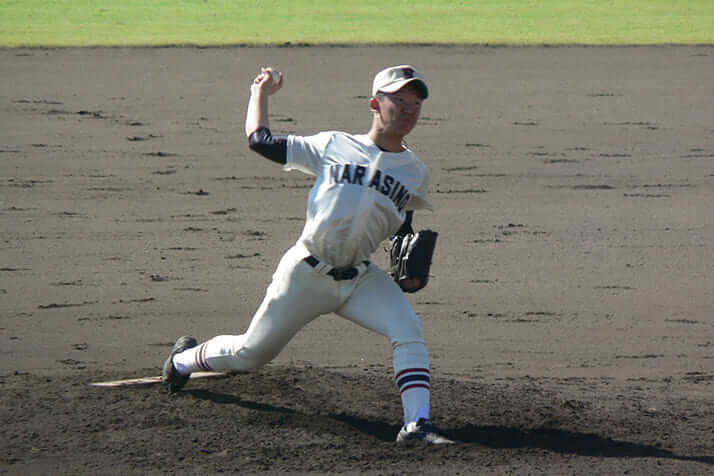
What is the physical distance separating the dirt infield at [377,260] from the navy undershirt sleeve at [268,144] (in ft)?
4.00

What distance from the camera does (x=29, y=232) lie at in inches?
336

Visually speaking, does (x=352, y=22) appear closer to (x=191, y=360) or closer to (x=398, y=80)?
(x=191, y=360)

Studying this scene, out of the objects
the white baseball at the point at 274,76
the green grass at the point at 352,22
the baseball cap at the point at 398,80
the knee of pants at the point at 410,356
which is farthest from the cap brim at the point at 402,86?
the green grass at the point at 352,22

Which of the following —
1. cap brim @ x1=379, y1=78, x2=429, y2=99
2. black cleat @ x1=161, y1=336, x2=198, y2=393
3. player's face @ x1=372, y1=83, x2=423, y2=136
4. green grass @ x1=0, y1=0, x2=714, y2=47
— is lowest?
black cleat @ x1=161, y1=336, x2=198, y2=393

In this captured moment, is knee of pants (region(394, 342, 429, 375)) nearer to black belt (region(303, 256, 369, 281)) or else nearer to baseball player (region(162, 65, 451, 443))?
baseball player (region(162, 65, 451, 443))

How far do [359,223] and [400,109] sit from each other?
1.59ft

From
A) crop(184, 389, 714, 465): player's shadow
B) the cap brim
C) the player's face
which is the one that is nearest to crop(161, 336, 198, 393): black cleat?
crop(184, 389, 714, 465): player's shadow

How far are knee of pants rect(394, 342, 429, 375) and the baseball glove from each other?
26cm

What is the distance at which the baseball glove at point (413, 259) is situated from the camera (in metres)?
4.68

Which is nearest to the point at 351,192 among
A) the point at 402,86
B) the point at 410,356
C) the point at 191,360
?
the point at 402,86

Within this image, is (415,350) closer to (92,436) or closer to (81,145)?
(92,436)

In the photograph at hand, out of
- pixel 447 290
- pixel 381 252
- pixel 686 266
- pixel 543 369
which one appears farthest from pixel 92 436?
pixel 686 266

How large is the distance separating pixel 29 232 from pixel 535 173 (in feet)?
14.7

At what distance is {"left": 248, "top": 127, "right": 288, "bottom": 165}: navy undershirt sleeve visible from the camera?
457 centimetres
